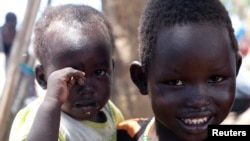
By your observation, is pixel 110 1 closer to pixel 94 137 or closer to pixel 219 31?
pixel 94 137

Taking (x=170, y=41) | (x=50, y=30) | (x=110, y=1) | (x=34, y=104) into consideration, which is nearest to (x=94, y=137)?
(x=34, y=104)

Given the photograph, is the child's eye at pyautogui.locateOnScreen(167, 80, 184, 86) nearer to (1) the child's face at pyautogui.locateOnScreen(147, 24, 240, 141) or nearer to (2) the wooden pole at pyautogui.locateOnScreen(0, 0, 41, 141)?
(1) the child's face at pyautogui.locateOnScreen(147, 24, 240, 141)

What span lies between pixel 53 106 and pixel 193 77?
544 millimetres

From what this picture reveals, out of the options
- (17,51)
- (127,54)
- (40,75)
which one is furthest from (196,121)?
(17,51)

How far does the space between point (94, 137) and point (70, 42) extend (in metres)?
0.39

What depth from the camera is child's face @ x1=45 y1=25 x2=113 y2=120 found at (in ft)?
6.92

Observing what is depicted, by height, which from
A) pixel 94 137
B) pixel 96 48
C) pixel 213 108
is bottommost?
pixel 94 137

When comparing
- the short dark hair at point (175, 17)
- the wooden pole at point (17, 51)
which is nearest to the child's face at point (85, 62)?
the short dark hair at point (175, 17)

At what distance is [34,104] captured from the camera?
236cm

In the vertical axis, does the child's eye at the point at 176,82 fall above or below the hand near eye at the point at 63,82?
above

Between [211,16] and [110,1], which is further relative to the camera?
[110,1]

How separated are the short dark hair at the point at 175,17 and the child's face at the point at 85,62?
0.25 m

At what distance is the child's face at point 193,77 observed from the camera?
175 cm

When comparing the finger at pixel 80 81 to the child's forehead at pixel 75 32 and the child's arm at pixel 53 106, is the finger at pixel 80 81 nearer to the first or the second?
the child's arm at pixel 53 106
